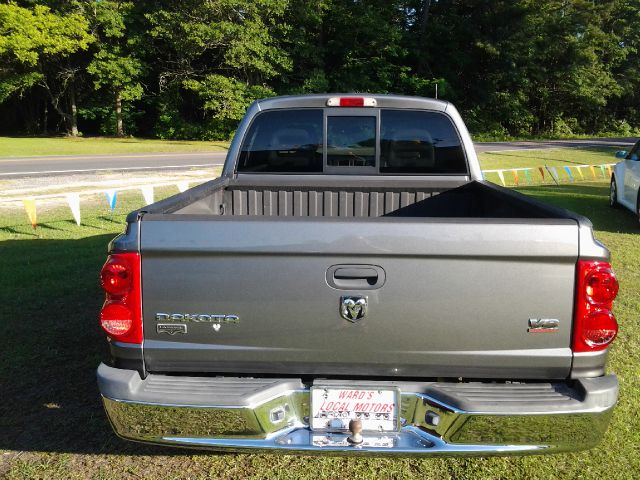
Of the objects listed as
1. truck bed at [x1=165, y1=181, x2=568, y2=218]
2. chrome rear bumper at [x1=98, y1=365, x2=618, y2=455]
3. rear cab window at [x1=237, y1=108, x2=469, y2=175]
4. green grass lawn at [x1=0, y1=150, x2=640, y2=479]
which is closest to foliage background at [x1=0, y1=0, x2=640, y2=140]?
green grass lawn at [x1=0, y1=150, x2=640, y2=479]

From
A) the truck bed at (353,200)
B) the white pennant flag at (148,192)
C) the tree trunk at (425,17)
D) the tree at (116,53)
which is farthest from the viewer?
the tree trunk at (425,17)

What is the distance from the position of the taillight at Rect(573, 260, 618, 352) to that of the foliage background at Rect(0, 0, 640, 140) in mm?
32343

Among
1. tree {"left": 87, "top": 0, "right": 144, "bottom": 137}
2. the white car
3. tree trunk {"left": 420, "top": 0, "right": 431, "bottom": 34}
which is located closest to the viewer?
the white car

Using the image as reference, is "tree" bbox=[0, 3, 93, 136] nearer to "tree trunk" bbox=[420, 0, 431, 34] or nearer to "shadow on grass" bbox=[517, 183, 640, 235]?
"tree trunk" bbox=[420, 0, 431, 34]

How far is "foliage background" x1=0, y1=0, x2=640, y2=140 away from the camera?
1310 inches

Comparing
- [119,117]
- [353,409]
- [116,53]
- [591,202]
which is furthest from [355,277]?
[119,117]

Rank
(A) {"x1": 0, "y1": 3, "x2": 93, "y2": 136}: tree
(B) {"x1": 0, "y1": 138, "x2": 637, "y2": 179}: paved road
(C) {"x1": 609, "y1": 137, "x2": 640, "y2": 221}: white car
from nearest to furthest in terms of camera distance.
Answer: (C) {"x1": 609, "y1": 137, "x2": 640, "y2": 221}: white car
(B) {"x1": 0, "y1": 138, "x2": 637, "y2": 179}: paved road
(A) {"x1": 0, "y1": 3, "x2": 93, "y2": 136}: tree

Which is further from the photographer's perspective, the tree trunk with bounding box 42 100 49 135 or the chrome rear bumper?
the tree trunk with bounding box 42 100 49 135

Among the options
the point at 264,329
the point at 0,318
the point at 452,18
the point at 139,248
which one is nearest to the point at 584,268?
the point at 264,329

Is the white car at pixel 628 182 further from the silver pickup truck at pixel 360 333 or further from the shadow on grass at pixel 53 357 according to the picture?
the shadow on grass at pixel 53 357

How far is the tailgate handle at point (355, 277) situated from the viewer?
221cm

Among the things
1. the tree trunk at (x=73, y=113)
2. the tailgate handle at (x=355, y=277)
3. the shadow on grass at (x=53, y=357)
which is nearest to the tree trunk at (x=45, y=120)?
the tree trunk at (x=73, y=113)

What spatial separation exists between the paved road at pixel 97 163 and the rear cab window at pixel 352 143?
47.9 ft

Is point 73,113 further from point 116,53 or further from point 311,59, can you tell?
point 311,59
